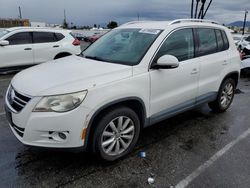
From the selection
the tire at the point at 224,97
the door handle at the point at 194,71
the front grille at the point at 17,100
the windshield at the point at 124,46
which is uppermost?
the windshield at the point at 124,46

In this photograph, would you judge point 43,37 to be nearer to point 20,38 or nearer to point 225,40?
point 20,38

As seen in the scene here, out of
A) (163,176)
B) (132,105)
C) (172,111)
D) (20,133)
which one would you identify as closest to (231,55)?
(172,111)

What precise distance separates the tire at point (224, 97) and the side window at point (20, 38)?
6593mm

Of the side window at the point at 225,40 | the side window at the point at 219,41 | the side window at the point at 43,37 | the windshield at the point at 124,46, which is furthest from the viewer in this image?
the side window at the point at 43,37

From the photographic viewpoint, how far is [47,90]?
2.58 meters

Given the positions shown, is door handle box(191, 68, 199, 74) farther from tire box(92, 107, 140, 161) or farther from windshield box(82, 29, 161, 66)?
tire box(92, 107, 140, 161)

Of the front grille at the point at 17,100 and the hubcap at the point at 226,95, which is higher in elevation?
the front grille at the point at 17,100

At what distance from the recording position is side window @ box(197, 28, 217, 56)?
4039mm

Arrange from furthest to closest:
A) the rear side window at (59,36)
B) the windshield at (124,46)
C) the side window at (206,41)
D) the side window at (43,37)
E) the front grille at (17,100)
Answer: the rear side window at (59,36)
the side window at (43,37)
the side window at (206,41)
the windshield at (124,46)
the front grille at (17,100)

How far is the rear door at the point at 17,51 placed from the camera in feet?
26.3

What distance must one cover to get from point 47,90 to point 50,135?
0.49m

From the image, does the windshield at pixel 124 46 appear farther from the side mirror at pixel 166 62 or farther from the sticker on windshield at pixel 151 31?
the side mirror at pixel 166 62

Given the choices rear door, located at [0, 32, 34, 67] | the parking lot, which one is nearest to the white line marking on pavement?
the parking lot

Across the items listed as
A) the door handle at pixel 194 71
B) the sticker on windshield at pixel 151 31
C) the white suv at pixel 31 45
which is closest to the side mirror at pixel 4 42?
the white suv at pixel 31 45
